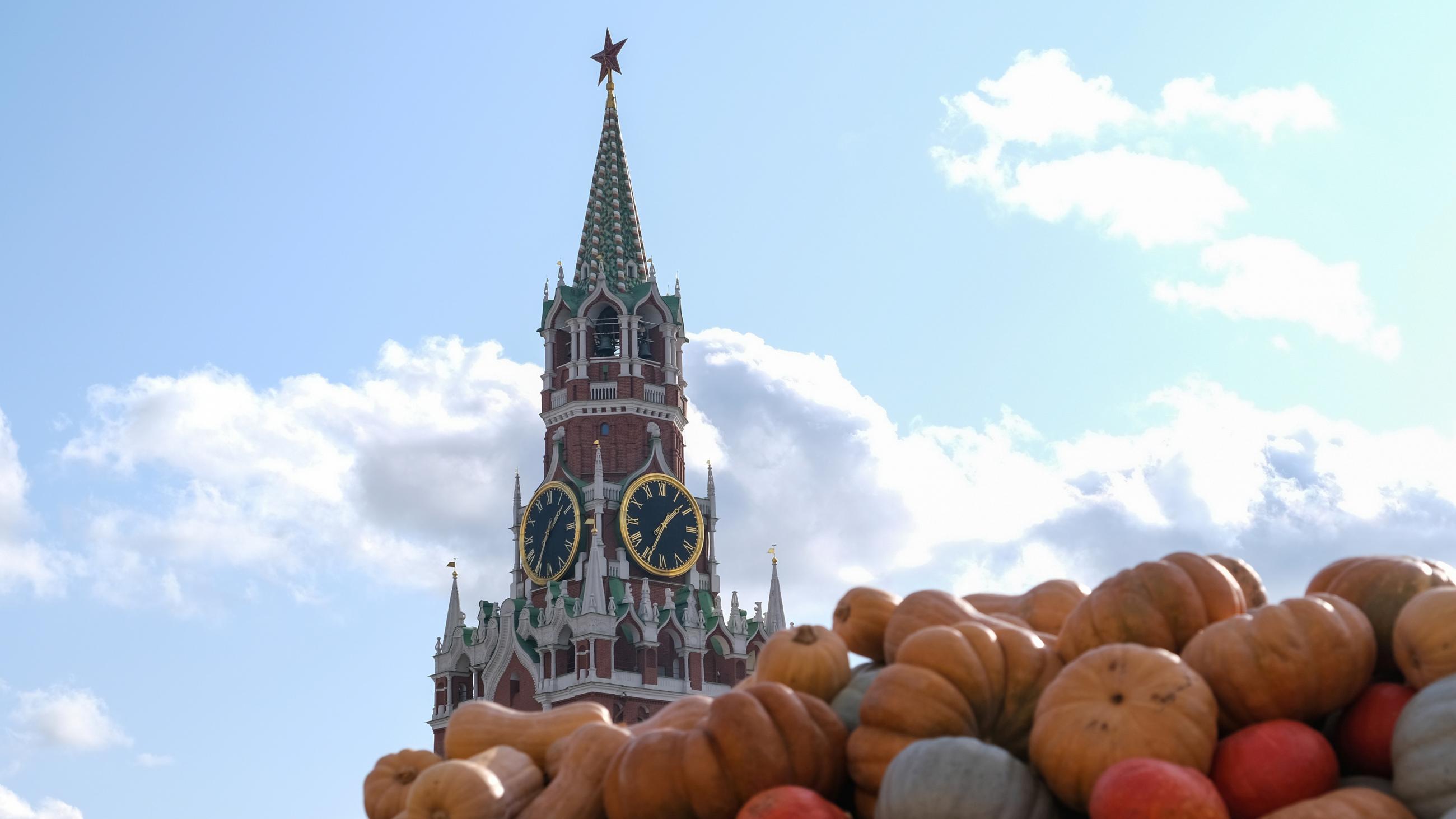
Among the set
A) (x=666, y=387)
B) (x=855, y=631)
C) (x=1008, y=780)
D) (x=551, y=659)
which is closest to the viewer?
(x=1008, y=780)

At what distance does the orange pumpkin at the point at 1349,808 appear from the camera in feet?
26.6

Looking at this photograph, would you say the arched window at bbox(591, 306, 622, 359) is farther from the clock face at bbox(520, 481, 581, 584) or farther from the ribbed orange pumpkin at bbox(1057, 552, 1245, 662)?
the ribbed orange pumpkin at bbox(1057, 552, 1245, 662)

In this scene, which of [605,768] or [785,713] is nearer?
[785,713]

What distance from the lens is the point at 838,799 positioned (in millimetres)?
9969

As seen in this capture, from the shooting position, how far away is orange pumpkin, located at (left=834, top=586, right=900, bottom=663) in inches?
458

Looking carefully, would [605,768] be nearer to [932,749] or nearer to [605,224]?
[932,749]

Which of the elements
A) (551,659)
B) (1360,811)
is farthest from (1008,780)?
(551,659)

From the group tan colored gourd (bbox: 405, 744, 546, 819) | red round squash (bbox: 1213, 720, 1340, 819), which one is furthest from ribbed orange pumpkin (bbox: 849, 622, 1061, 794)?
tan colored gourd (bbox: 405, 744, 546, 819)

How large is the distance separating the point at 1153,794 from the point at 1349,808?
35.9 inches

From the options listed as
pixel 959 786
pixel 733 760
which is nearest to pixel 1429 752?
pixel 959 786

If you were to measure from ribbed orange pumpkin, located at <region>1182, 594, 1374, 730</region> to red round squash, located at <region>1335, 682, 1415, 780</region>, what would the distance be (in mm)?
98

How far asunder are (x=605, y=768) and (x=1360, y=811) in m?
4.31

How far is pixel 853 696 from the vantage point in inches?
416

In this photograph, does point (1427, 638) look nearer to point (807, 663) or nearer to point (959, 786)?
point (959, 786)
